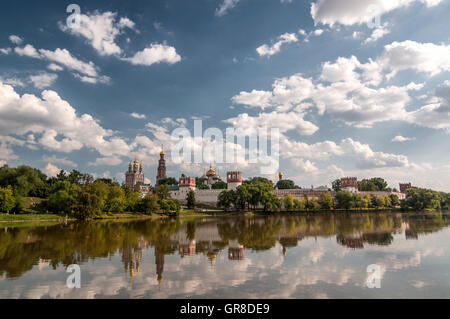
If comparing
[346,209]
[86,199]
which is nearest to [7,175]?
[86,199]

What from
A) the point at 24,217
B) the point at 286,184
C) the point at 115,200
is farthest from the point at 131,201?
the point at 286,184

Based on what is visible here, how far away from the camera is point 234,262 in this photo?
12844 mm

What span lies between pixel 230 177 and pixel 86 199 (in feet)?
160

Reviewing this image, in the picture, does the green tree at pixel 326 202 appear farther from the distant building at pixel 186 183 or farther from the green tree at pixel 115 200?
the green tree at pixel 115 200

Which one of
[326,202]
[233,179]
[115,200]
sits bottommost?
[326,202]

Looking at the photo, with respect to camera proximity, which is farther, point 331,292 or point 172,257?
point 172,257

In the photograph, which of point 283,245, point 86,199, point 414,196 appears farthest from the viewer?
point 414,196

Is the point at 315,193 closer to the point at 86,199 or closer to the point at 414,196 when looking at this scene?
the point at 414,196

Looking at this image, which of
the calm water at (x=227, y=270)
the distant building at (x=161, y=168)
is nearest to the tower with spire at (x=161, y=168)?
the distant building at (x=161, y=168)

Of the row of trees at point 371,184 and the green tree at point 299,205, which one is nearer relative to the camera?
the green tree at point 299,205

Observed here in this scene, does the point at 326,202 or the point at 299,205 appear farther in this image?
the point at 299,205

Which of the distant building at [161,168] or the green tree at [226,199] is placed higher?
the distant building at [161,168]

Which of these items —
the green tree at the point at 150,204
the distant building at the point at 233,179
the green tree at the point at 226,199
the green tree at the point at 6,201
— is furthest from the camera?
the distant building at the point at 233,179

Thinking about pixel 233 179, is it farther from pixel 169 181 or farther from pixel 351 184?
pixel 169 181
